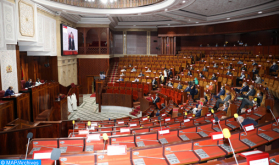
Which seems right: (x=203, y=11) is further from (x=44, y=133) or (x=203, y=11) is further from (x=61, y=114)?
(x=44, y=133)

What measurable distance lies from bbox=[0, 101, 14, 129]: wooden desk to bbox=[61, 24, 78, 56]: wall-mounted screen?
660 cm

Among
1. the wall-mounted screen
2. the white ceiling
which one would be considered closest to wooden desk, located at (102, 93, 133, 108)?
the wall-mounted screen

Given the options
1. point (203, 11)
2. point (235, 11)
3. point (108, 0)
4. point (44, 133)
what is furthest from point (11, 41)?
point (235, 11)

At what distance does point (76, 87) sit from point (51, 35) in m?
3.54

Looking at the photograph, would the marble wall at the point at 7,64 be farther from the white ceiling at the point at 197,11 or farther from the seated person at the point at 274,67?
the seated person at the point at 274,67

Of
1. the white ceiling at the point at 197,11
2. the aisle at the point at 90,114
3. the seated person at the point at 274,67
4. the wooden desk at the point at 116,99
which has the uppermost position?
the white ceiling at the point at 197,11

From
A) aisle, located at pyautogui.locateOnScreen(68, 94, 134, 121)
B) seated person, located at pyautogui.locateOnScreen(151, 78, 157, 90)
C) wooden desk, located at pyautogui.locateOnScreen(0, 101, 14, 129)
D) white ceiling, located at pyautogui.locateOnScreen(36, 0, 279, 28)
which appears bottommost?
aisle, located at pyautogui.locateOnScreen(68, 94, 134, 121)

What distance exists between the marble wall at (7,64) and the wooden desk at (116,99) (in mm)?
4865

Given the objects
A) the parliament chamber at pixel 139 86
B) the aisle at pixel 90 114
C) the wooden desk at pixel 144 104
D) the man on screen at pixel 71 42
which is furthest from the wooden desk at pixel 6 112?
the man on screen at pixel 71 42

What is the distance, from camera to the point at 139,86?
12.5m

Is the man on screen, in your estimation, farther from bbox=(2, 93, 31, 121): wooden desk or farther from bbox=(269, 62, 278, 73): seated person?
bbox=(269, 62, 278, 73): seated person

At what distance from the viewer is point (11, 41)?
809 centimetres

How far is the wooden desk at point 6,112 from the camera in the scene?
20.6 feet

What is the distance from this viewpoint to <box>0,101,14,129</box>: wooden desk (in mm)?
6286
